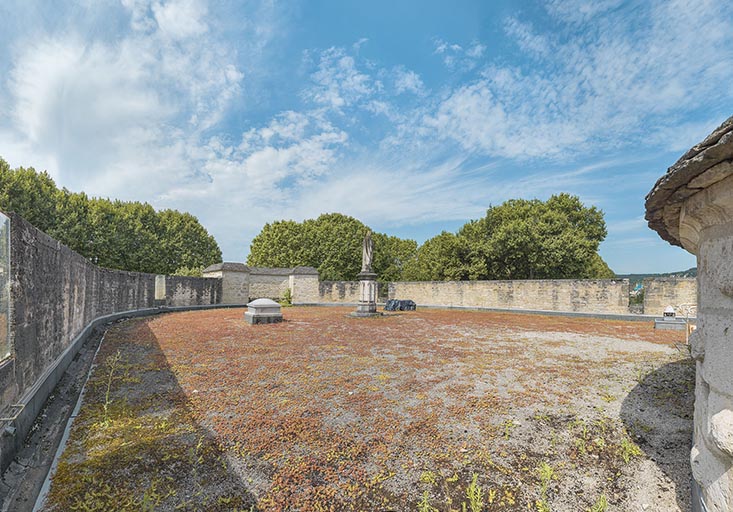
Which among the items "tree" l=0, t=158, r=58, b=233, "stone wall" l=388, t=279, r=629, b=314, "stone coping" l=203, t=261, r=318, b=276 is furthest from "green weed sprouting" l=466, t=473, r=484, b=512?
"tree" l=0, t=158, r=58, b=233

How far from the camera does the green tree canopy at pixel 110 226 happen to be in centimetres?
2125

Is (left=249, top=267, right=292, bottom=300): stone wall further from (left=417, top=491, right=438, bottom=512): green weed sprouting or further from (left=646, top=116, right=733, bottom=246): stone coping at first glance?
(left=646, top=116, right=733, bottom=246): stone coping

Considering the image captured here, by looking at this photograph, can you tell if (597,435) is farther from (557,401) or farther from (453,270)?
(453,270)

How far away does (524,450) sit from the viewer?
3307 millimetres

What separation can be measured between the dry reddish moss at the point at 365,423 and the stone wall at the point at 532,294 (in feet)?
40.4

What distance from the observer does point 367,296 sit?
17.1m

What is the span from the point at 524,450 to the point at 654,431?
165 cm

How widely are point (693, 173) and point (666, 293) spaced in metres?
19.6

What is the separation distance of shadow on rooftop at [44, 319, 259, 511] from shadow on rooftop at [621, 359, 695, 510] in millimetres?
3592

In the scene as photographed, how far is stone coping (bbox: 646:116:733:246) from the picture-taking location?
5.48ft

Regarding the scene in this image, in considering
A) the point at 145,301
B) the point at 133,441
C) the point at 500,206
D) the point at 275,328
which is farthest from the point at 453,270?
the point at 133,441

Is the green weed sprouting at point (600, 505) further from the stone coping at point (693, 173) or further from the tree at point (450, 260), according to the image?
the tree at point (450, 260)

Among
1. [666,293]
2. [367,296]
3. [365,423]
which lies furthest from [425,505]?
[666,293]

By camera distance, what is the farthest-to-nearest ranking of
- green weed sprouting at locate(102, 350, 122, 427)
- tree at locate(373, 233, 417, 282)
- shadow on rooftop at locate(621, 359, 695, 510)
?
tree at locate(373, 233, 417, 282)
green weed sprouting at locate(102, 350, 122, 427)
shadow on rooftop at locate(621, 359, 695, 510)
